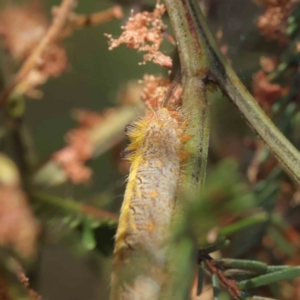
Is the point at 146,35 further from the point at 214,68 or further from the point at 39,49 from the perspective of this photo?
the point at 39,49

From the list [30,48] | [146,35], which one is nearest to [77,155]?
[30,48]

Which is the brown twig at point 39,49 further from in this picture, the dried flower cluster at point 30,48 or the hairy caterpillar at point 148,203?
the hairy caterpillar at point 148,203

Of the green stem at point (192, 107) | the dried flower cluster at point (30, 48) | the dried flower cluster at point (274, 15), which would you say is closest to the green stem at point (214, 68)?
the green stem at point (192, 107)

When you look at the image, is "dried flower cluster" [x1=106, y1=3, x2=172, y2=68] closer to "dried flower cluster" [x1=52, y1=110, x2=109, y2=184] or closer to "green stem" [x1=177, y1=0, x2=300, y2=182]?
"green stem" [x1=177, y1=0, x2=300, y2=182]

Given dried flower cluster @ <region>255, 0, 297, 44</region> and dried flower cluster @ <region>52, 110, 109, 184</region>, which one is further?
dried flower cluster @ <region>52, 110, 109, 184</region>

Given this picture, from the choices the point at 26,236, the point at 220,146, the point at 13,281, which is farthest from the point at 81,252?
the point at 220,146

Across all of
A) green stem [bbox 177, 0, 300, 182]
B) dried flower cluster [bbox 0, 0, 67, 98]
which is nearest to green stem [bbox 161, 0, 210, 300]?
green stem [bbox 177, 0, 300, 182]

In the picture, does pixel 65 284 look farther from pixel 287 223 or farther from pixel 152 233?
pixel 152 233

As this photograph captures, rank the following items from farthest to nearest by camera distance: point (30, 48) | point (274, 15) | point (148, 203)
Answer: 1. point (30, 48)
2. point (274, 15)
3. point (148, 203)
